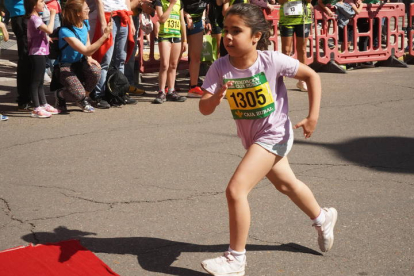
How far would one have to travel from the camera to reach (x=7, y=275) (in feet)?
13.0

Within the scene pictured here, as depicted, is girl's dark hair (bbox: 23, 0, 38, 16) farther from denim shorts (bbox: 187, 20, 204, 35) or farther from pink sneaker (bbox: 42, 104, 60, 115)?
denim shorts (bbox: 187, 20, 204, 35)

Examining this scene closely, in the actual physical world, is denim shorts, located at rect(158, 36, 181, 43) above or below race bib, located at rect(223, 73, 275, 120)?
below

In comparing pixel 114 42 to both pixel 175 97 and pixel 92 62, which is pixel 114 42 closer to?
pixel 92 62

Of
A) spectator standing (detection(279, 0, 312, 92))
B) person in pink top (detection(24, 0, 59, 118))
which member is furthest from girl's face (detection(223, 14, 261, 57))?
spectator standing (detection(279, 0, 312, 92))

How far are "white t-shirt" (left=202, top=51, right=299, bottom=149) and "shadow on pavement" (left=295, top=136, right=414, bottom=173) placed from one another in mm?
2445

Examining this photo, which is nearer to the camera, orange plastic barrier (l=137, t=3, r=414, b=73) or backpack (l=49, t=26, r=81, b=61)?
backpack (l=49, t=26, r=81, b=61)

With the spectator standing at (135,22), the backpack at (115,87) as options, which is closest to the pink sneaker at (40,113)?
the backpack at (115,87)

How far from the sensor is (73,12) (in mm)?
8344

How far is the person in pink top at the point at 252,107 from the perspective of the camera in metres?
4.01

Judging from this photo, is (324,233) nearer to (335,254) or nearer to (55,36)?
(335,254)

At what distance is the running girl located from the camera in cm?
918

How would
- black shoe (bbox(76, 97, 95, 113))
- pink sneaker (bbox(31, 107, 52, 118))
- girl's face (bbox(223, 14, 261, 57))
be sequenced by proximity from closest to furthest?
1. girl's face (bbox(223, 14, 261, 57))
2. pink sneaker (bbox(31, 107, 52, 118))
3. black shoe (bbox(76, 97, 95, 113))

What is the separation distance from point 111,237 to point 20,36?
4516 millimetres

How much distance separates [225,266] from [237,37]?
1.31m
